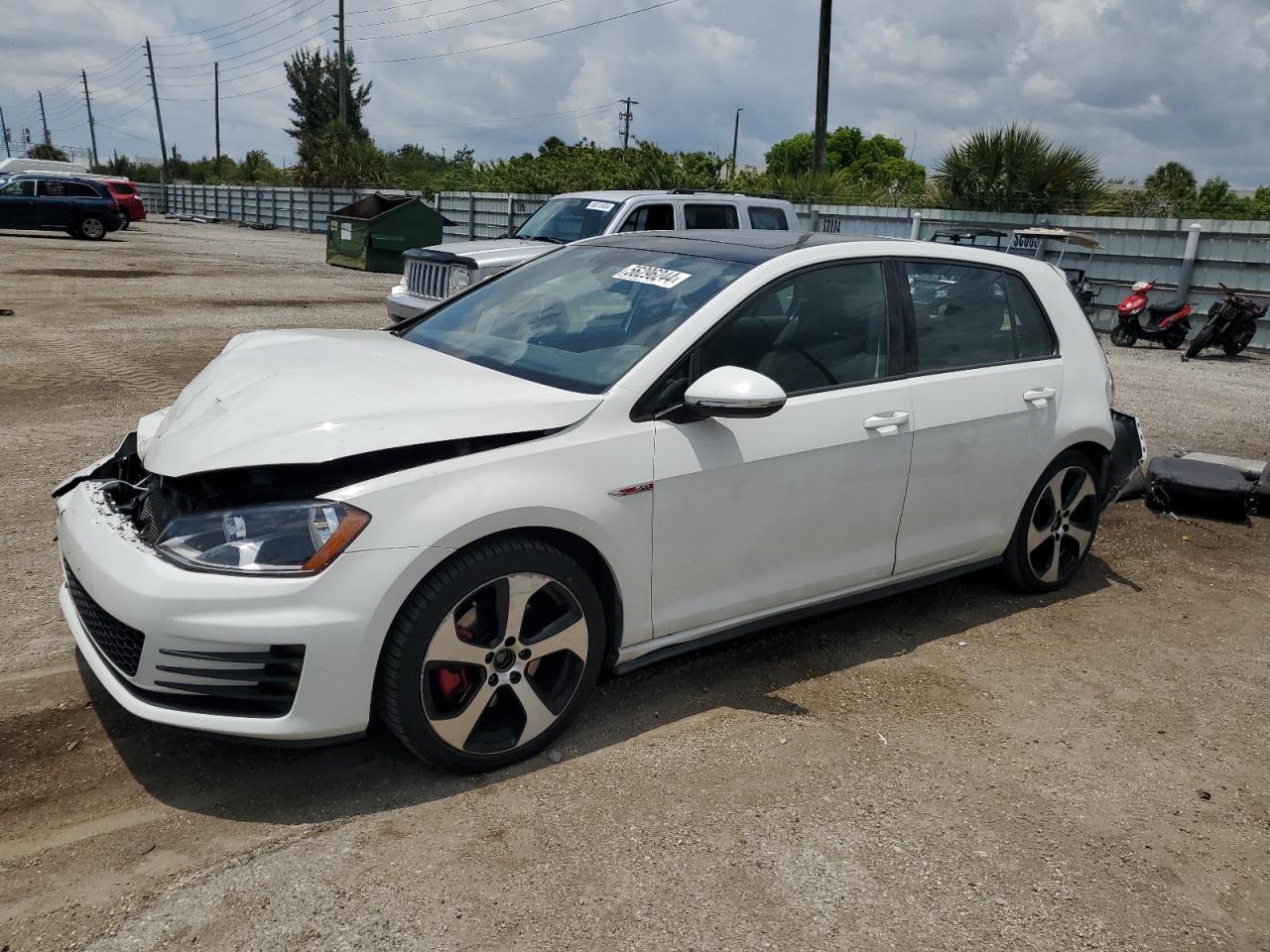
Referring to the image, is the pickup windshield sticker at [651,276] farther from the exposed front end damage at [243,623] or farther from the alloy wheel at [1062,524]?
the alloy wheel at [1062,524]

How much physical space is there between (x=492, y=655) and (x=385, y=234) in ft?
66.4

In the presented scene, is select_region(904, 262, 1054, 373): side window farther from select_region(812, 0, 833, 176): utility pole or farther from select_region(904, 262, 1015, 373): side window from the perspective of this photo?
select_region(812, 0, 833, 176): utility pole

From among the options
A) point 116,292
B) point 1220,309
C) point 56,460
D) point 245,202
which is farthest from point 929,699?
point 245,202

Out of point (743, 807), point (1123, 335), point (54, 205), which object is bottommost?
point (743, 807)

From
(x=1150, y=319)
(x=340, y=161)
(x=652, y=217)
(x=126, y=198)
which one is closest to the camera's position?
(x=652, y=217)

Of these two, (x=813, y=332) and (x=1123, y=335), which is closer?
(x=813, y=332)

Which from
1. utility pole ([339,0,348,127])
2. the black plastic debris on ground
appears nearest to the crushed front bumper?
the black plastic debris on ground

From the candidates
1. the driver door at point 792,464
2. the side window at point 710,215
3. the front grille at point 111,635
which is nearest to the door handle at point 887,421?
the driver door at point 792,464

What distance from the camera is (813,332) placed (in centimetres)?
388

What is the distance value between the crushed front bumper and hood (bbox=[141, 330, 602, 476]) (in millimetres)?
332

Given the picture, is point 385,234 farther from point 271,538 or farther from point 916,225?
point 271,538

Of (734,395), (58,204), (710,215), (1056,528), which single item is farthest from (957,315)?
(58,204)

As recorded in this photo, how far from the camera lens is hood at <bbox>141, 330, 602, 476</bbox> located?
2920 millimetres

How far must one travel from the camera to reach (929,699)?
3936mm
